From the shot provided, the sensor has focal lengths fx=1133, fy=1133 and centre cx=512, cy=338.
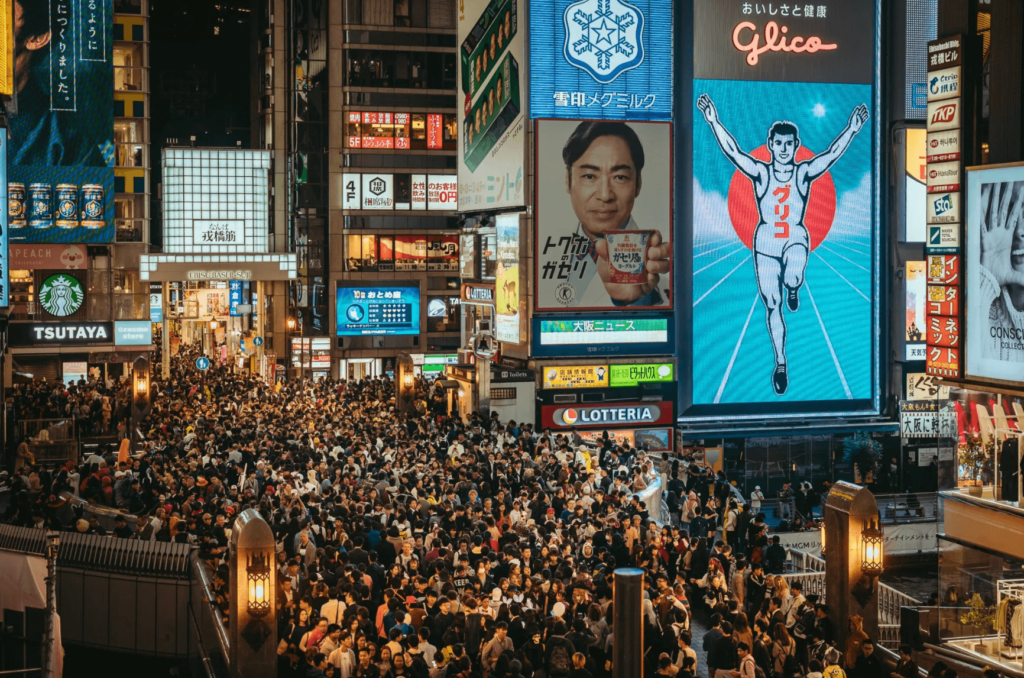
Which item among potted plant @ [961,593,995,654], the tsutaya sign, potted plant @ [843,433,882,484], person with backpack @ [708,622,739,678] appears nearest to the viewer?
person with backpack @ [708,622,739,678]

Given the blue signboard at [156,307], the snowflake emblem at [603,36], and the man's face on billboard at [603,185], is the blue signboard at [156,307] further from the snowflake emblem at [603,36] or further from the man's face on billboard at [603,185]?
the snowflake emblem at [603,36]

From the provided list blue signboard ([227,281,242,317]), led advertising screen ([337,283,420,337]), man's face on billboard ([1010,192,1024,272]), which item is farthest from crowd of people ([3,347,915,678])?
blue signboard ([227,281,242,317])

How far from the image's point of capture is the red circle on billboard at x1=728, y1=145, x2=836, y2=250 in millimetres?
34500

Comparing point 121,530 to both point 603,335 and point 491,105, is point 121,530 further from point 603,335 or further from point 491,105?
point 491,105

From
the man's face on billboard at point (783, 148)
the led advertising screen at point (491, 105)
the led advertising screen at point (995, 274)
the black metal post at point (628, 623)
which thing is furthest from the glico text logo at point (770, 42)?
the black metal post at point (628, 623)

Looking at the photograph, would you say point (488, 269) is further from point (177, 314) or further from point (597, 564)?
point (177, 314)

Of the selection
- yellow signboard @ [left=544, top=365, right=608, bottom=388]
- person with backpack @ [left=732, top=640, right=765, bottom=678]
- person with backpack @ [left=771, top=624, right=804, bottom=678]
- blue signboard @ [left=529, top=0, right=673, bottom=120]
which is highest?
blue signboard @ [left=529, top=0, right=673, bottom=120]

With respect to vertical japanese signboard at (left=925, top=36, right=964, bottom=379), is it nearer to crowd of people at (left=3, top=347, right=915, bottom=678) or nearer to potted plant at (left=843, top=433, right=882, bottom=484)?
crowd of people at (left=3, top=347, right=915, bottom=678)

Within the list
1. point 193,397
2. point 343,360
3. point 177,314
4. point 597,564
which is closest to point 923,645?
point 597,564

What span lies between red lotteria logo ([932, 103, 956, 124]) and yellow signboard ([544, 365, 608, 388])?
57.4 ft

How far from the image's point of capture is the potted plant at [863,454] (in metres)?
36.2

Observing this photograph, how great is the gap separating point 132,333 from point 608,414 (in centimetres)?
2066

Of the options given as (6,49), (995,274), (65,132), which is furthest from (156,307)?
(995,274)

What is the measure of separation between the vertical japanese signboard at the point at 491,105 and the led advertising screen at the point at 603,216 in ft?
3.80
